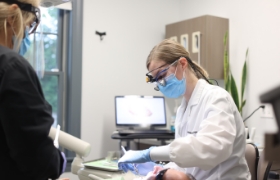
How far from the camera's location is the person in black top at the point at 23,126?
35.6 inches

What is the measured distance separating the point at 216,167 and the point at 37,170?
79 centimetres

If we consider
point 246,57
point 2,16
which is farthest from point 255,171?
point 246,57

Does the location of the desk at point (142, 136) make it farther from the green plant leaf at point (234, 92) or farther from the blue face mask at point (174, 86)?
the blue face mask at point (174, 86)

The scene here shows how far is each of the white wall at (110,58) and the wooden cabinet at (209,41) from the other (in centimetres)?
58

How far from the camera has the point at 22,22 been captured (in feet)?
3.55

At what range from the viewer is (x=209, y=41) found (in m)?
3.44

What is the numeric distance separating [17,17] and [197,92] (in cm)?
89

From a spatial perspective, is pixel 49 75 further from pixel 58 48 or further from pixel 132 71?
pixel 132 71

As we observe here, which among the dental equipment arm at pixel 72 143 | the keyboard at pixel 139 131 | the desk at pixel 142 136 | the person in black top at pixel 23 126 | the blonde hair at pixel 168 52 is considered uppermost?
the blonde hair at pixel 168 52

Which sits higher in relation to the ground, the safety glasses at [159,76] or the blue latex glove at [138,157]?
the safety glasses at [159,76]

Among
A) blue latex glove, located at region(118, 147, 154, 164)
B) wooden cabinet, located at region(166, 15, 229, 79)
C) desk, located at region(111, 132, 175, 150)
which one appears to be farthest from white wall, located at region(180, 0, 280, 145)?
blue latex glove, located at region(118, 147, 154, 164)

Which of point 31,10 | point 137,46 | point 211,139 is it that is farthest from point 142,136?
point 31,10

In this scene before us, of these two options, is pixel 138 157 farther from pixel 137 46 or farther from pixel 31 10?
pixel 137 46

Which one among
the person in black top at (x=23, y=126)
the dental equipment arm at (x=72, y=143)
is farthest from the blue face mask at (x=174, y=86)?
the person in black top at (x=23, y=126)
